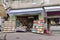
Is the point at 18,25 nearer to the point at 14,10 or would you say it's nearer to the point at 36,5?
the point at 14,10

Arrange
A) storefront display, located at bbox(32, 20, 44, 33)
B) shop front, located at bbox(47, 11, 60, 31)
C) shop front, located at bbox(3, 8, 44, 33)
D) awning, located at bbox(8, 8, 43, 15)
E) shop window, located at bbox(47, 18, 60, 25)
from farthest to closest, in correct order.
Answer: shop window, located at bbox(47, 18, 60, 25) < shop front, located at bbox(47, 11, 60, 31) < awning, located at bbox(8, 8, 43, 15) < shop front, located at bbox(3, 8, 44, 33) < storefront display, located at bbox(32, 20, 44, 33)

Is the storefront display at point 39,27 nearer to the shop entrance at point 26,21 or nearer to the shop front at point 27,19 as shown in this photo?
the shop front at point 27,19

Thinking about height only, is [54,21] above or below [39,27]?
above

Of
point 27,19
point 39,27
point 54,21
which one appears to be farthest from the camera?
point 27,19

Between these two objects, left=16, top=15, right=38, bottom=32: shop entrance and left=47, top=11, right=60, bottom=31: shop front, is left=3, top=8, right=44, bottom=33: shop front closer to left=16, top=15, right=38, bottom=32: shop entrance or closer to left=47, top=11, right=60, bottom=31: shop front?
left=16, top=15, right=38, bottom=32: shop entrance

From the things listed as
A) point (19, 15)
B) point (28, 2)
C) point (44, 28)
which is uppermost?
point (28, 2)

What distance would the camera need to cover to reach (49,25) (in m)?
19.4

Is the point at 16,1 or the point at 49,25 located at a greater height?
the point at 16,1

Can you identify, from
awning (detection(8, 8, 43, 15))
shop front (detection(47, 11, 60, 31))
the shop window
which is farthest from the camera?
the shop window

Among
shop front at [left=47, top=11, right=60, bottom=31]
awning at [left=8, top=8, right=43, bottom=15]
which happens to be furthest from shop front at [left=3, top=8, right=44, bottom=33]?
shop front at [left=47, top=11, right=60, bottom=31]

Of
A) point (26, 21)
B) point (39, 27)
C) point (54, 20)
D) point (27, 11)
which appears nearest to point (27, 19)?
point (26, 21)

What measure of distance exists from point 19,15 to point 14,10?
0.91m

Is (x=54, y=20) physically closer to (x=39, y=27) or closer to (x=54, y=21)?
(x=54, y=21)

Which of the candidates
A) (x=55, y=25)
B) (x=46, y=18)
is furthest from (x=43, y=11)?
(x=55, y=25)
